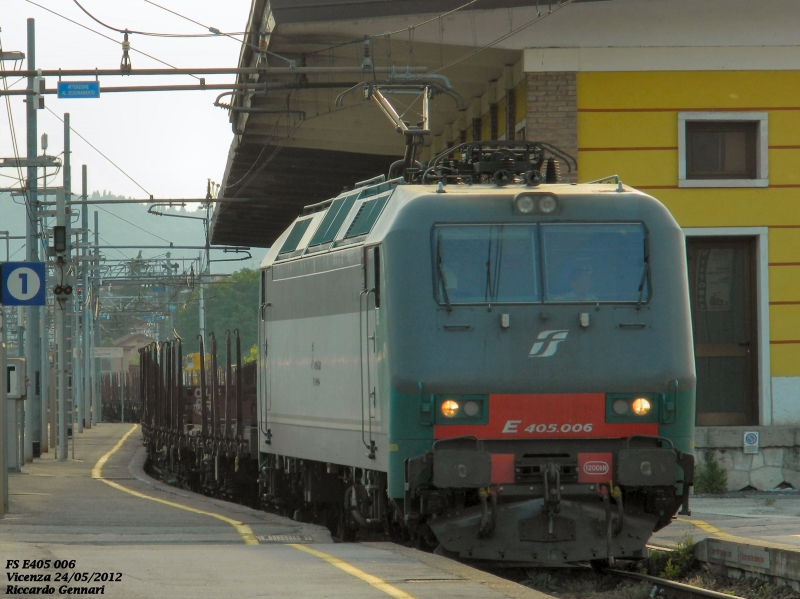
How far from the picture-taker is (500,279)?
10.1 metres

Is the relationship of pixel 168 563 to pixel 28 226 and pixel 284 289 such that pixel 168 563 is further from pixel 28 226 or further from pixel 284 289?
pixel 28 226

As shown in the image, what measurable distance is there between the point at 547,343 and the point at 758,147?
7748mm

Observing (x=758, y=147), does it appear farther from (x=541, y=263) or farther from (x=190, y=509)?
Result: (x=190, y=509)

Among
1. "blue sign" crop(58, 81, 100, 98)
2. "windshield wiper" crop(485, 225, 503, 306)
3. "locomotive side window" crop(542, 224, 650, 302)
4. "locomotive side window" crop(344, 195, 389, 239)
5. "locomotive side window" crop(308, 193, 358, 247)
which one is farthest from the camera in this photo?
"blue sign" crop(58, 81, 100, 98)

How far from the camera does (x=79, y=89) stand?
1777cm

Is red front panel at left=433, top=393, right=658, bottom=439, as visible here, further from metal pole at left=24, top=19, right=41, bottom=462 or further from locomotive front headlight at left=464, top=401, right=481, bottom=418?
metal pole at left=24, top=19, right=41, bottom=462

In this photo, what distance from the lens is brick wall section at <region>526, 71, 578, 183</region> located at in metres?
16.2

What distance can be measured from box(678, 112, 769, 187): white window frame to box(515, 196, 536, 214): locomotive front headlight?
6730 mm

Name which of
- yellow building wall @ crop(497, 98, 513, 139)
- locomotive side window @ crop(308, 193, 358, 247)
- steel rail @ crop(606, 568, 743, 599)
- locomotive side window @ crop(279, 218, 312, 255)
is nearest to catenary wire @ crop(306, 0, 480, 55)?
yellow building wall @ crop(497, 98, 513, 139)

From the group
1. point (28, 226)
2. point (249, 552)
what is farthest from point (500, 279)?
point (28, 226)

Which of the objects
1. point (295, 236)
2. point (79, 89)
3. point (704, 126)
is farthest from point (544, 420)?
point (79, 89)

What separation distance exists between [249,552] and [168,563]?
3.14 ft

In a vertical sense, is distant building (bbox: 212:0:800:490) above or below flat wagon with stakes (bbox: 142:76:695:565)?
above

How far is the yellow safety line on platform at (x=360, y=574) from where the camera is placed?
25.3ft
